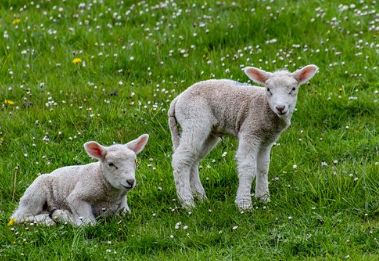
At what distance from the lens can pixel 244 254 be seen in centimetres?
692

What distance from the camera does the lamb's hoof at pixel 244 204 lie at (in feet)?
25.3

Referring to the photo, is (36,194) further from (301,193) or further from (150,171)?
(301,193)

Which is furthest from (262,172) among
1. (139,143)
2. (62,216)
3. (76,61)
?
(76,61)

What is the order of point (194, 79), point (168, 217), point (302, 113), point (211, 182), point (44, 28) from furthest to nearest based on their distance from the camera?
point (44, 28) < point (194, 79) < point (302, 113) < point (211, 182) < point (168, 217)

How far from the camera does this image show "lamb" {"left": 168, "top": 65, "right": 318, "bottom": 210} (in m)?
7.84

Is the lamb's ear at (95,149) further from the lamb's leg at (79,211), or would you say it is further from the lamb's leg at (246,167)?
the lamb's leg at (246,167)

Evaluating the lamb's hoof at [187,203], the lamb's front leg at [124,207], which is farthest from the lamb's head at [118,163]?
the lamb's hoof at [187,203]

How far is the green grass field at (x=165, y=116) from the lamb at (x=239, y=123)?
23 centimetres

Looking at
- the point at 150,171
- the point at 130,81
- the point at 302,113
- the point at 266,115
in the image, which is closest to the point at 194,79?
the point at 130,81

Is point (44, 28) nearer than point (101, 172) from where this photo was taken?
No

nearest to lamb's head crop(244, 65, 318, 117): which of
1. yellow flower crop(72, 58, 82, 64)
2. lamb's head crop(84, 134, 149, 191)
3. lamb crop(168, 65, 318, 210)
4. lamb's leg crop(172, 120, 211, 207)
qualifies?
lamb crop(168, 65, 318, 210)

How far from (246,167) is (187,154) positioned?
2.09ft

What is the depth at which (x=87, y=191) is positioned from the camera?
7.73 metres

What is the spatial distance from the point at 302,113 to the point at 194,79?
Answer: 1.74m
